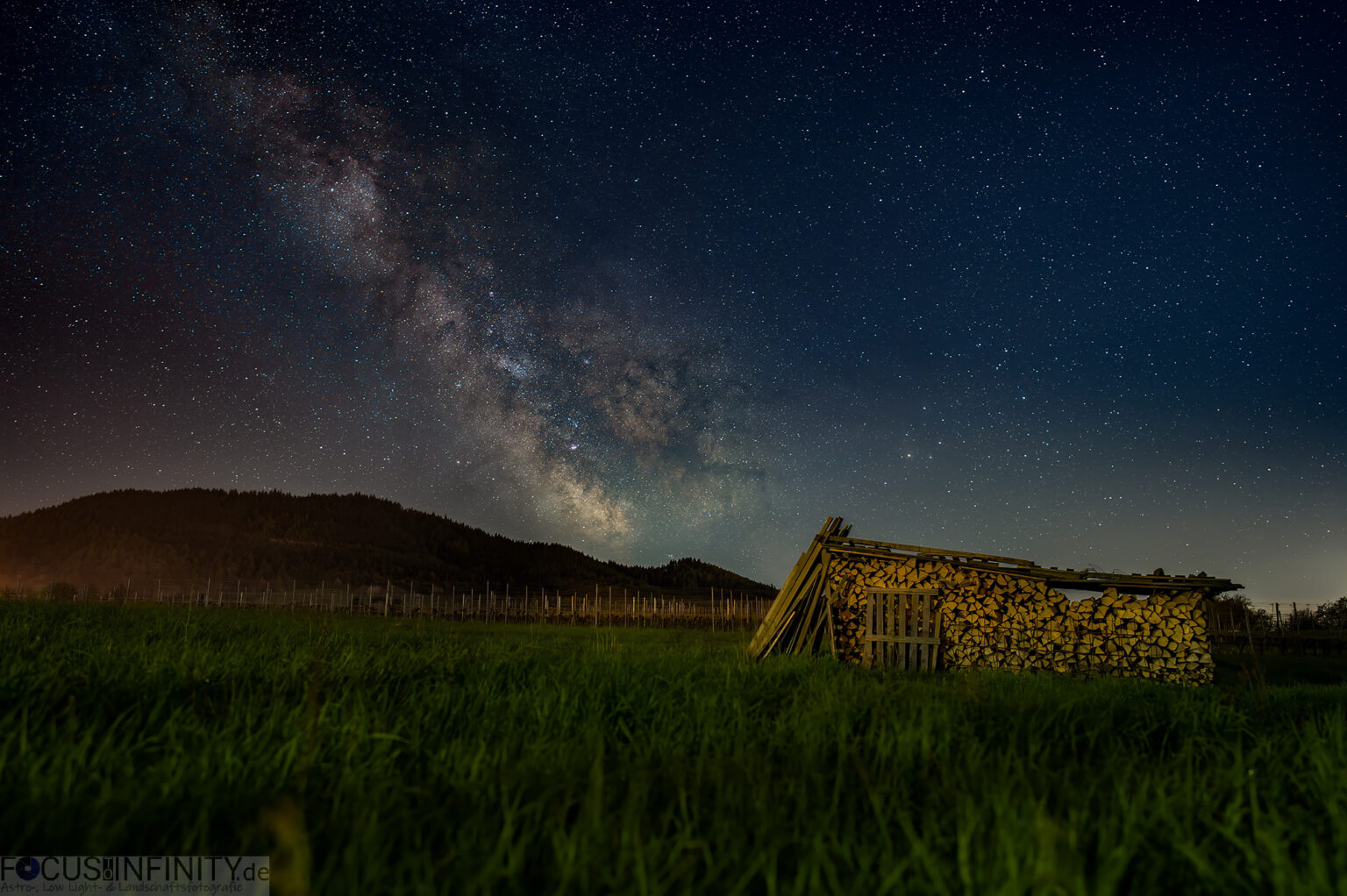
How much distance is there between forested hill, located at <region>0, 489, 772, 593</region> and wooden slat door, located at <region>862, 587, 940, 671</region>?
58337mm

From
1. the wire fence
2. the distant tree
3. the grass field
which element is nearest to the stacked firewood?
the grass field

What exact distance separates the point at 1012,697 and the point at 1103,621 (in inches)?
283

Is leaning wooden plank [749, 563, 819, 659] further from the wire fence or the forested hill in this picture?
the forested hill

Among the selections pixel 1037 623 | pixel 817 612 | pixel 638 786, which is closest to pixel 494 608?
pixel 817 612

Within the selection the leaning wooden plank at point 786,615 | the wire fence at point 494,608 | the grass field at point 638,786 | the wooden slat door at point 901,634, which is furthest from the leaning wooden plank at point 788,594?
the wire fence at point 494,608

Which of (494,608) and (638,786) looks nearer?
(638,786)

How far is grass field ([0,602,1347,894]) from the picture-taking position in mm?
1995

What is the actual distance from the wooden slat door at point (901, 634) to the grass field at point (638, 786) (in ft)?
17.3

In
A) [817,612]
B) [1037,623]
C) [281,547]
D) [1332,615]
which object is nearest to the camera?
[1037,623]

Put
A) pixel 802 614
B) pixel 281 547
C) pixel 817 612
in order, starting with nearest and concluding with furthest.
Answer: pixel 802 614 < pixel 817 612 < pixel 281 547

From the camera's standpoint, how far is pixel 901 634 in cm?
1040

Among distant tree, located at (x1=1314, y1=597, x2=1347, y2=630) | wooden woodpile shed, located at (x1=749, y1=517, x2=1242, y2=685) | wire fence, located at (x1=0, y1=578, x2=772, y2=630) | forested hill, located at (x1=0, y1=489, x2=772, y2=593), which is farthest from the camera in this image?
forested hill, located at (x1=0, y1=489, x2=772, y2=593)

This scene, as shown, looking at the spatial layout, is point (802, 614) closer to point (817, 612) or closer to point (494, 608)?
point (817, 612)

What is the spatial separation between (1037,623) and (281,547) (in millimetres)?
77796
